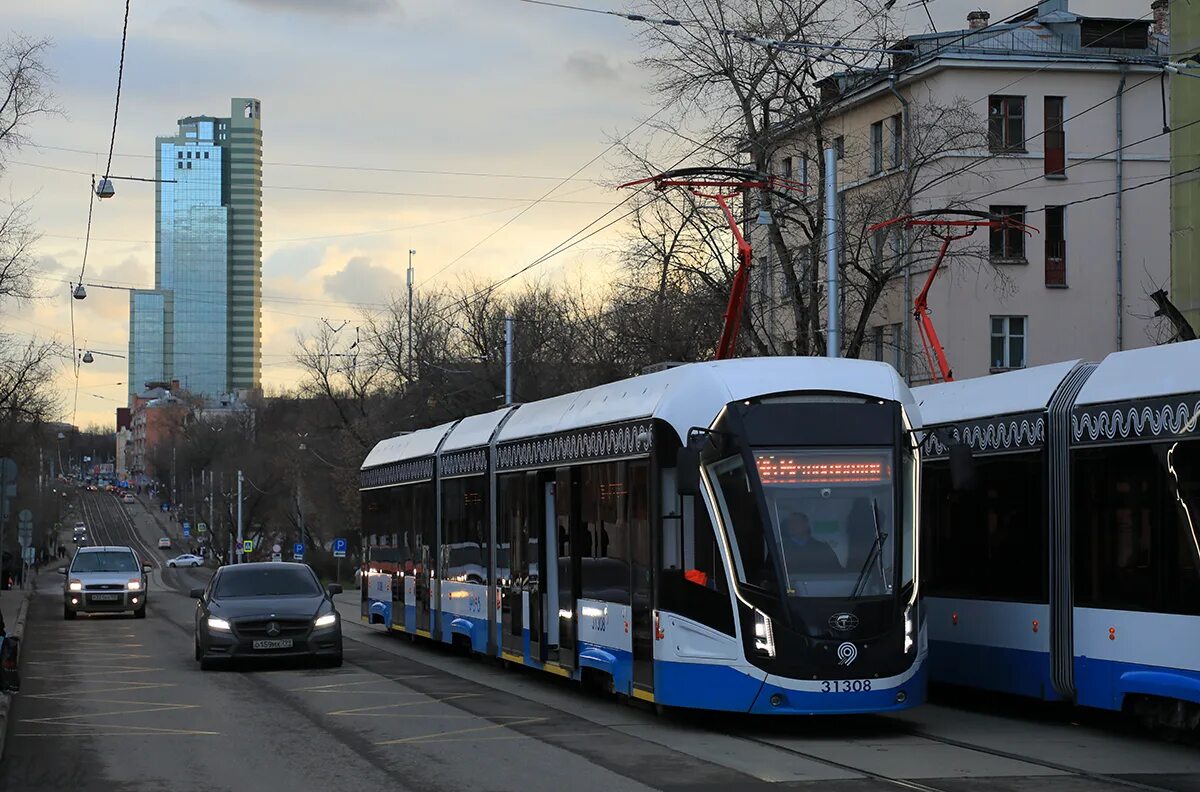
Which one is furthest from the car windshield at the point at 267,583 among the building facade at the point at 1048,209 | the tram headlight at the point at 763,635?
the building facade at the point at 1048,209

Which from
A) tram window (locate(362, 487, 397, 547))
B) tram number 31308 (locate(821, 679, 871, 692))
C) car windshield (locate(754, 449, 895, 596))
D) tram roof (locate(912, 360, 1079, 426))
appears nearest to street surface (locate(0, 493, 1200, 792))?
tram number 31308 (locate(821, 679, 871, 692))

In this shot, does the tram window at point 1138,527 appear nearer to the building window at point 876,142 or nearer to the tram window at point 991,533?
the tram window at point 991,533

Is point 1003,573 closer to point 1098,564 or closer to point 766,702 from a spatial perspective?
point 1098,564

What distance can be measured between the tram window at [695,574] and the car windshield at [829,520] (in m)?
0.59

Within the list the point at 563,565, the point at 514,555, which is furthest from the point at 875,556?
the point at 514,555

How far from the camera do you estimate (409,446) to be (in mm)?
27938

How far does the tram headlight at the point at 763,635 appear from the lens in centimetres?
1378

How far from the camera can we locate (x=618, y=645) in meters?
16.0

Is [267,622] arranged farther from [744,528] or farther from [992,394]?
[992,394]

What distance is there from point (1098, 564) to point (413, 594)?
1491cm

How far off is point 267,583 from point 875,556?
11431 millimetres

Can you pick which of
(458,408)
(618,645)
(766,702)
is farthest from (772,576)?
(458,408)

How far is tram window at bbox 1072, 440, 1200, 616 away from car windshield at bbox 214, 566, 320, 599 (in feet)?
38.9

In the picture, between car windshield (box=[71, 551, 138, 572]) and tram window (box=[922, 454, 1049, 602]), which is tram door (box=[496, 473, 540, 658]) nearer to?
tram window (box=[922, 454, 1049, 602])
